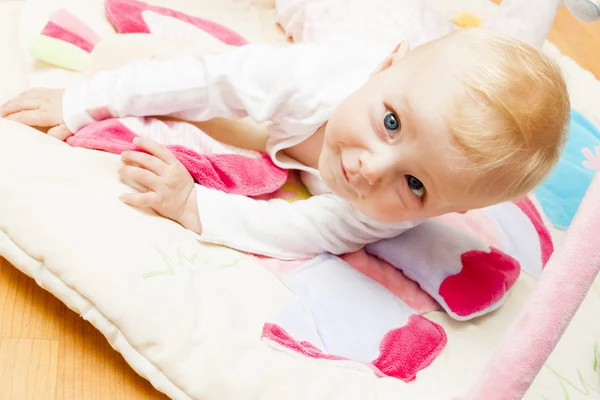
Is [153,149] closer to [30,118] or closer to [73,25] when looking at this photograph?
[30,118]

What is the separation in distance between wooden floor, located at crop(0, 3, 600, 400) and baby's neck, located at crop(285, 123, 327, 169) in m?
0.40

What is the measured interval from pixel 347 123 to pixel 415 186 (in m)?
0.11

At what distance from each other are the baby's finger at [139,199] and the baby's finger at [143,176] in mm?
15

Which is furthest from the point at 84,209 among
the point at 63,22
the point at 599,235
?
the point at 599,235

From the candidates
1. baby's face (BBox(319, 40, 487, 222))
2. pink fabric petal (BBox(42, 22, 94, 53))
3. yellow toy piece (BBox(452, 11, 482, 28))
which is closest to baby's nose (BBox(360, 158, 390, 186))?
baby's face (BBox(319, 40, 487, 222))

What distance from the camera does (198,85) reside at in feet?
3.19

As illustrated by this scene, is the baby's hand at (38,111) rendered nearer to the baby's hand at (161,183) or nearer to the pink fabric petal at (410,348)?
the baby's hand at (161,183)

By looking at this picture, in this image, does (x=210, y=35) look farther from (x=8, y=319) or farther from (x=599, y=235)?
(x=599, y=235)

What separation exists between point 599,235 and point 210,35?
2.80ft

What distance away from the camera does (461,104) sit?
2.50ft

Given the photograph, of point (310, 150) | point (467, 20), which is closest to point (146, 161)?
point (310, 150)

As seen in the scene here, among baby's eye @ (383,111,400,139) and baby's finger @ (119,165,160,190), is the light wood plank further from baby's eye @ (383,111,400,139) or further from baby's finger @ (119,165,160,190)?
baby's eye @ (383,111,400,139)

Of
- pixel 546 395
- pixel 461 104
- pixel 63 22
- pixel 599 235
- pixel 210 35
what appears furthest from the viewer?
pixel 210 35

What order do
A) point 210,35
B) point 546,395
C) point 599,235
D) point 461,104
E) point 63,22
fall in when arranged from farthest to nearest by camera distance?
point 210,35 → point 63,22 → point 546,395 → point 461,104 → point 599,235
